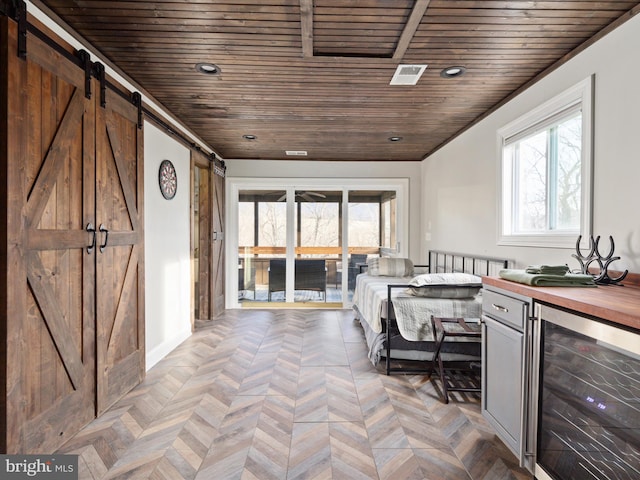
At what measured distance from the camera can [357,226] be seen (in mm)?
5781

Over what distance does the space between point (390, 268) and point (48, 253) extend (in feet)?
12.2

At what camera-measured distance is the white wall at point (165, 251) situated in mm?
3189

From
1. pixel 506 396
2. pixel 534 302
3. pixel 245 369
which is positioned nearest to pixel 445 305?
pixel 506 396

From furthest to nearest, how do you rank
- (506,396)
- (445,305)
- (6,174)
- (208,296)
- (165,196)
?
1. (208,296)
2. (165,196)
3. (445,305)
4. (506,396)
5. (6,174)

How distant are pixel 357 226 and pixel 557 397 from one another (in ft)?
14.4

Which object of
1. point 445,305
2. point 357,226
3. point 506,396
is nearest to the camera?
point 506,396

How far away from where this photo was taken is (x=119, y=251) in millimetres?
2619

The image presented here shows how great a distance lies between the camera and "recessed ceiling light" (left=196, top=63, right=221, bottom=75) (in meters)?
2.52

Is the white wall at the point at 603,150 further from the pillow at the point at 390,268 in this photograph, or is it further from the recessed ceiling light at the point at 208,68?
the recessed ceiling light at the point at 208,68

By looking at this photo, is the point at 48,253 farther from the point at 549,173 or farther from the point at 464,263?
the point at 464,263

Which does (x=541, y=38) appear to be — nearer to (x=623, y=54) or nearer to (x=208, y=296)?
(x=623, y=54)

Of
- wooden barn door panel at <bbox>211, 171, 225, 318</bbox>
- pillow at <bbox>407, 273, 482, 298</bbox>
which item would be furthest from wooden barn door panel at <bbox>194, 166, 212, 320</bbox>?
pillow at <bbox>407, 273, 482, 298</bbox>

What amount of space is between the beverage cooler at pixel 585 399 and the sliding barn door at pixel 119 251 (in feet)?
8.52

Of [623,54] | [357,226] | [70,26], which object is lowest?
[357,226]
